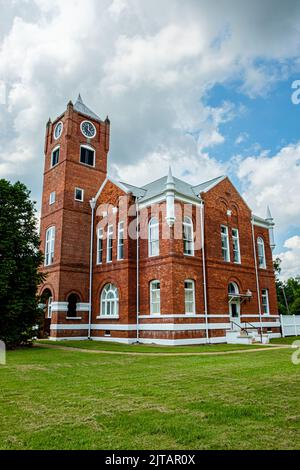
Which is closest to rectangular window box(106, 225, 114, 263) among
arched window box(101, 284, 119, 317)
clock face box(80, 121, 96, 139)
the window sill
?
arched window box(101, 284, 119, 317)

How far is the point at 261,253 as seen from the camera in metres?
28.4

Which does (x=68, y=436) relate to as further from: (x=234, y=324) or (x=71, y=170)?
(x=71, y=170)

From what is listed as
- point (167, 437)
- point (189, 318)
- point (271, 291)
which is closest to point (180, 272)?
point (189, 318)

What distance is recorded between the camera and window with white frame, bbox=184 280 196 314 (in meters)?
21.0

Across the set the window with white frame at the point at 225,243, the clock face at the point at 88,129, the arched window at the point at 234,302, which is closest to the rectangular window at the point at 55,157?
the clock face at the point at 88,129

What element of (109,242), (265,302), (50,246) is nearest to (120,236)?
(109,242)

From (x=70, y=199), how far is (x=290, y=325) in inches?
787

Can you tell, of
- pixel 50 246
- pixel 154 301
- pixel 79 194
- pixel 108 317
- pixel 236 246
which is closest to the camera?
pixel 154 301

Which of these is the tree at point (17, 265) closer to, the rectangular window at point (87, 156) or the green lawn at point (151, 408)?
the green lawn at point (151, 408)

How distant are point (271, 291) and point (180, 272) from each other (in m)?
10.8

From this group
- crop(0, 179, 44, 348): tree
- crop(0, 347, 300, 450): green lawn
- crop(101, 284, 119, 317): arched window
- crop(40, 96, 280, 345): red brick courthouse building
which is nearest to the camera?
crop(0, 347, 300, 450): green lawn

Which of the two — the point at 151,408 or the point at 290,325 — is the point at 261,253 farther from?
the point at 151,408

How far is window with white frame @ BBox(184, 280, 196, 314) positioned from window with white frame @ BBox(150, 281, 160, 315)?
1662mm

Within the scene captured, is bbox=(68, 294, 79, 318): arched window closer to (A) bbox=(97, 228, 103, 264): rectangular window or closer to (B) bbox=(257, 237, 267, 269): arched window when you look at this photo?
(A) bbox=(97, 228, 103, 264): rectangular window
